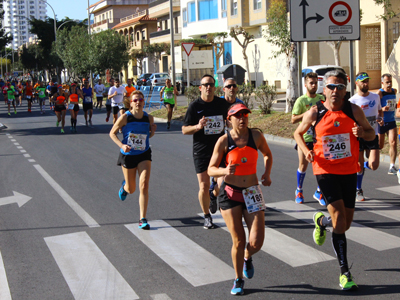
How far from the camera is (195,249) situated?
618 cm

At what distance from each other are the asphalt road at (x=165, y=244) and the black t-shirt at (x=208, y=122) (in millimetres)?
1112

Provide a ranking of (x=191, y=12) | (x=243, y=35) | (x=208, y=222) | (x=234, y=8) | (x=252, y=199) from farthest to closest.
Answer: (x=191, y=12)
(x=234, y=8)
(x=243, y=35)
(x=208, y=222)
(x=252, y=199)

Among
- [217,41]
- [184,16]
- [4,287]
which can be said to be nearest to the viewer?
[4,287]

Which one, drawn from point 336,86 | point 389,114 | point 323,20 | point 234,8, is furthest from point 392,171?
point 234,8

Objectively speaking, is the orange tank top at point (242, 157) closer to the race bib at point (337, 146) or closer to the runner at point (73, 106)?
the race bib at point (337, 146)

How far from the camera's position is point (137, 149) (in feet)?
24.1

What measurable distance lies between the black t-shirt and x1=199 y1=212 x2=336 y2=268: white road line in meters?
1.40

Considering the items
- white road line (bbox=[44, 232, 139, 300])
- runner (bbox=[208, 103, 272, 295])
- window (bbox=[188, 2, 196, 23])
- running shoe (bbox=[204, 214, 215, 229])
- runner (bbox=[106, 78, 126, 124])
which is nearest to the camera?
runner (bbox=[208, 103, 272, 295])

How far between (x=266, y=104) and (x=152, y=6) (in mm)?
52258

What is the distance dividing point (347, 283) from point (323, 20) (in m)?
10.5

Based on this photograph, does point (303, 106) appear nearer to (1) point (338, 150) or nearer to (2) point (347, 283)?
(1) point (338, 150)

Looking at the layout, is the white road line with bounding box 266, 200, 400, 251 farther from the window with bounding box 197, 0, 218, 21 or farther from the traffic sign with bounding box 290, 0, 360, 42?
the window with bounding box 197, 0, 218, 21

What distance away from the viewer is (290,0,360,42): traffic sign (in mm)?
13367

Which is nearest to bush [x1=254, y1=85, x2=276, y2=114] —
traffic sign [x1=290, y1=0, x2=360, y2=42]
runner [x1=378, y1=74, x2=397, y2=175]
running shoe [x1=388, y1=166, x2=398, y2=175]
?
traffic sign [x1=290, y1=0, x2=360, y2=42]
